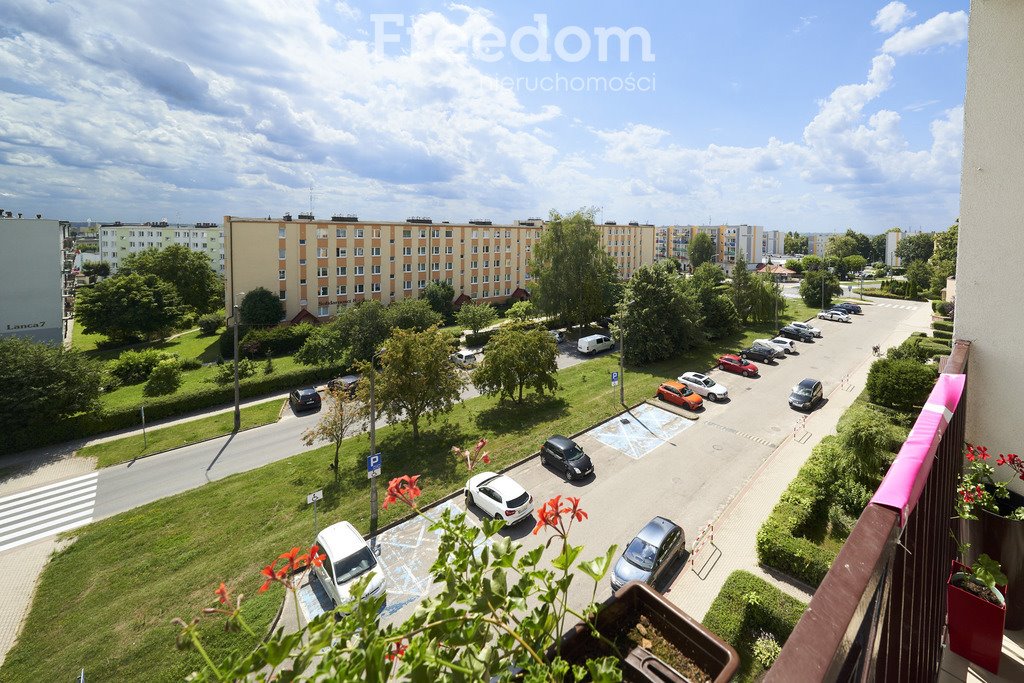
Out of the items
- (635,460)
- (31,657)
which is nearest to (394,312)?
(635,460)

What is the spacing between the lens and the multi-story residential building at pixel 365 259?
3219 centimetres

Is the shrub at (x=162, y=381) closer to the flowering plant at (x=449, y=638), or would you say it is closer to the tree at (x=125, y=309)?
the tree at (x=125, y=309)

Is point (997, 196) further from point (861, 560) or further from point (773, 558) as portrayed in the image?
point (773, 558)

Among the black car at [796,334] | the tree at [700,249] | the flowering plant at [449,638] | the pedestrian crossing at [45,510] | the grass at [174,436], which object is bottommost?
the pedestrian crossing at [45,510]

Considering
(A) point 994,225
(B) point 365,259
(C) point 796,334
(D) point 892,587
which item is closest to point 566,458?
(A) point 994,225

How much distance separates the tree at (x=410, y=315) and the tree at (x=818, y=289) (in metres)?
36.0

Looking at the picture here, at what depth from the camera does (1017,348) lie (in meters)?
3.44

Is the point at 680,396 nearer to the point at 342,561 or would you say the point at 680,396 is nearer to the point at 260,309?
the point at 342,561

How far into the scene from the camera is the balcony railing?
3.26ft

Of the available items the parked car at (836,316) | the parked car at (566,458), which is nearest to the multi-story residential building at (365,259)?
the parked car at (566,458)

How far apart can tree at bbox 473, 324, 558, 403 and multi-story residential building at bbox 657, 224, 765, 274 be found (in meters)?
81.4

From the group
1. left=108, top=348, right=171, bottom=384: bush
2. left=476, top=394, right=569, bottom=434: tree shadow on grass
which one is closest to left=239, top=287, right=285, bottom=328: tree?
left=108, top=348, right=171, bottom=384: bush

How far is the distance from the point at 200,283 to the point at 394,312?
2681 centimetres

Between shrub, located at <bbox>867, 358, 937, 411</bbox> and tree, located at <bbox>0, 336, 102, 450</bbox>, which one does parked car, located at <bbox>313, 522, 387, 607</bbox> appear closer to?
tree, located at <bbox>0, 336, 102, 450</bbox>
